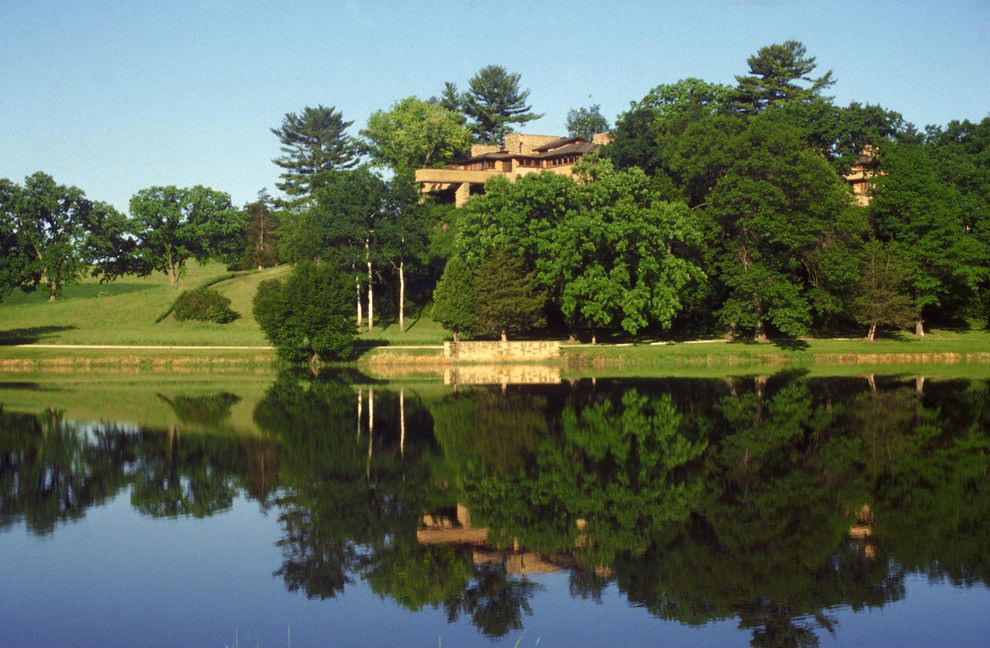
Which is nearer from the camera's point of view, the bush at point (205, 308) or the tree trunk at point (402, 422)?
the tree trunk at point (402, 422)

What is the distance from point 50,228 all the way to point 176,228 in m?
11.4

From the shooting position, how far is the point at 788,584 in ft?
54.6

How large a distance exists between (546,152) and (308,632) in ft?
287

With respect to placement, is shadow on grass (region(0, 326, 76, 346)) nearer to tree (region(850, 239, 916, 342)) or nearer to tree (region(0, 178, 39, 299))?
tree (region(0, 178, 39, 299))

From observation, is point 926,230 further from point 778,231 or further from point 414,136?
point 414,136

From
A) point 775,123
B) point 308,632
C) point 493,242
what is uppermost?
point 775,123

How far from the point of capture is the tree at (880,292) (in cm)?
6438

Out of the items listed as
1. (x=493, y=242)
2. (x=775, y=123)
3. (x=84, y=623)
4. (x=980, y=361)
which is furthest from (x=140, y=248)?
(x=84, y=623)

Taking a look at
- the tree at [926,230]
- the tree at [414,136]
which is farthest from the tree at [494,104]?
the tree at [926,230]

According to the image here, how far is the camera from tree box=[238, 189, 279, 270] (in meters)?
110

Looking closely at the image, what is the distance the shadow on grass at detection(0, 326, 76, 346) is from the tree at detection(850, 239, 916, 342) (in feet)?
167

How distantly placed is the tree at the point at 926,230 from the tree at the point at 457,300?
1061 inches

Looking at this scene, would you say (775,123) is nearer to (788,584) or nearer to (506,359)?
(506,359)

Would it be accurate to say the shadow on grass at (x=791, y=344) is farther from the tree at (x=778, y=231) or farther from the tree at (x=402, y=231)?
the tree at (x=402, y=231)
